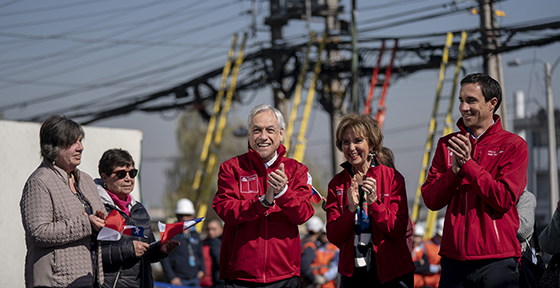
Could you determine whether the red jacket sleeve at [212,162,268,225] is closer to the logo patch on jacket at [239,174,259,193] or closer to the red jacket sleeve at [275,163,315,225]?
the logo patch on jacket at [239,174,259,193]

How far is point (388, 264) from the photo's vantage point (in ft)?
14.1

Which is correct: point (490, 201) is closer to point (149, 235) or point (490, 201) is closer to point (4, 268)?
point (149, 235)

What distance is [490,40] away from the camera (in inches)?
639

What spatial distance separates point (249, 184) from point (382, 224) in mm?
1002

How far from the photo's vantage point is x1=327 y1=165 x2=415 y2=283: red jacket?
427 centimetres

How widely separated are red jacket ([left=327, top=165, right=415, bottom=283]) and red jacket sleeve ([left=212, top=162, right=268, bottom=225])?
59cm

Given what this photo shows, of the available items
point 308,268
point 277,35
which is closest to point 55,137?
point 308,268

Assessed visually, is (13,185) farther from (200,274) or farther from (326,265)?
(326,265)

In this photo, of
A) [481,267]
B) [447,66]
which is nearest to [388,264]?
[481,267]

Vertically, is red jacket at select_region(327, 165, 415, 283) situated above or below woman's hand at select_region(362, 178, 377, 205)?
below

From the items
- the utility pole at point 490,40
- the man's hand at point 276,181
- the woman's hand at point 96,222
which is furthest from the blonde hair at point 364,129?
the utility pole at point 490,40

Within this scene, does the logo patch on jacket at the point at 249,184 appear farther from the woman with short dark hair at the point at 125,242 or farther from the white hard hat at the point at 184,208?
the white hard hat at the point at 184,208

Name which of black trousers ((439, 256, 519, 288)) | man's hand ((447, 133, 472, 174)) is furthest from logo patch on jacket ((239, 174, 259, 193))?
black trousers ((439, 256, 519, 288))

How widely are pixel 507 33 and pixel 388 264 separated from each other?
12992 millimetres
